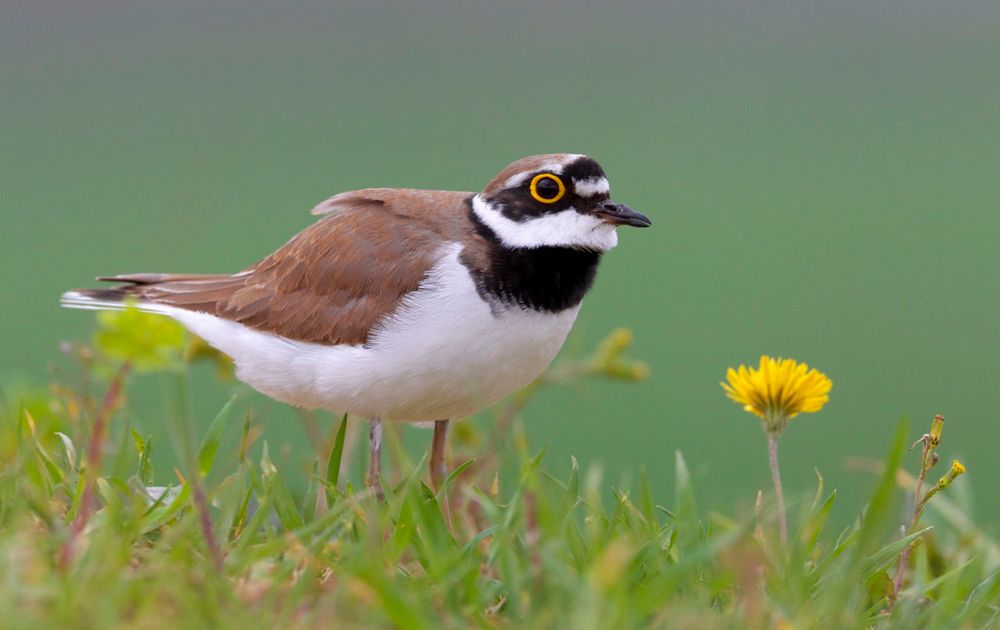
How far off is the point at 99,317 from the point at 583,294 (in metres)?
2.40

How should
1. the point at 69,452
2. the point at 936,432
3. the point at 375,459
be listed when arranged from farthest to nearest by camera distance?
the point at 375,459
the point at 69,452
the point at 936,432

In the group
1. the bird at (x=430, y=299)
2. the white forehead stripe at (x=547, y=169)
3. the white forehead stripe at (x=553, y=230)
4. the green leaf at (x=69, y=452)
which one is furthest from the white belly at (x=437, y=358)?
the green leaf at (x=69, y=452)

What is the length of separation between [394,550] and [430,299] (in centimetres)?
129

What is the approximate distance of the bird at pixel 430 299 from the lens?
488 cm

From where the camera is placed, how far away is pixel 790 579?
3.71m

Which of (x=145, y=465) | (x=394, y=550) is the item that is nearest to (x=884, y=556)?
(x=394, y=550)

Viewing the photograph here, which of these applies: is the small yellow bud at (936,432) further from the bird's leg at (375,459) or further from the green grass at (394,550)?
the bird's leg at (375,459)

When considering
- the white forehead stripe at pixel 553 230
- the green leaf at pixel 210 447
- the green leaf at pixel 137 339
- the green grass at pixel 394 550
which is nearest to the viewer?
the green grass at pixel 394 550

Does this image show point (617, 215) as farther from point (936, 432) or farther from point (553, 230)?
point (936, 432)

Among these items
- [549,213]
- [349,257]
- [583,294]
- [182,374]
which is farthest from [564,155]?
[182,374]

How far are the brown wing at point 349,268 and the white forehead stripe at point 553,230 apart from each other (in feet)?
0.57

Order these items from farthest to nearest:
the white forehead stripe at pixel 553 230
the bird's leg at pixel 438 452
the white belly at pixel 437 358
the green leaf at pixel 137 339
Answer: the bird's leg at pixel 438 452 < the white forehead stripe at pixel 553 230 < the white belly at pixel 437 358 < the green leaf at pixel 137 339

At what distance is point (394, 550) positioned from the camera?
390 centimetres

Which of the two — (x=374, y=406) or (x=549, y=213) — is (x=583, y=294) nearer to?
(x=549, y=213)
